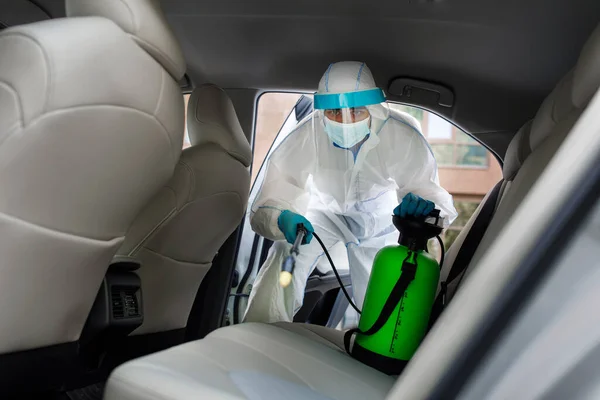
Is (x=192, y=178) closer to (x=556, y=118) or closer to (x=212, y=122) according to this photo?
(x=212, y=122)

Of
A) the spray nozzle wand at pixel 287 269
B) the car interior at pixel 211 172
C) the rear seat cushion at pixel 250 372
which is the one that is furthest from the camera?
the spray nozzle wand at pixel 287 269

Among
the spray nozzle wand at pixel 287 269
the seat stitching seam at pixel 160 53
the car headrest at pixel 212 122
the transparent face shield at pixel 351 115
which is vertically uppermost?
the seat stitching seam at pixel 160 53

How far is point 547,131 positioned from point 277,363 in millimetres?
828

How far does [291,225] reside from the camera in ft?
6.18

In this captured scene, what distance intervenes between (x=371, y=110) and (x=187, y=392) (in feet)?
4.32

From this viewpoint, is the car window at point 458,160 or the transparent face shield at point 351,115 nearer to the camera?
the transparent face shield at point 351,115

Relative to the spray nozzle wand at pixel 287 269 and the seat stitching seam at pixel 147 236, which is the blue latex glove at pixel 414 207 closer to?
the spray nozzle wand at pixel 287 269

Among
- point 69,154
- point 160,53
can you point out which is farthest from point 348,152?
point 69,154

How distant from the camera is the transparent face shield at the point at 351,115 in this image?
6.13 feet

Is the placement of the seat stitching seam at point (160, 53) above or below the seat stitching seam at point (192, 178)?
above

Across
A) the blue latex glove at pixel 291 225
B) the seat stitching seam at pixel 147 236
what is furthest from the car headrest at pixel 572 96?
the seat stitching seam at pixel 147 236

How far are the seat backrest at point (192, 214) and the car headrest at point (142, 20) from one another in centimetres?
49

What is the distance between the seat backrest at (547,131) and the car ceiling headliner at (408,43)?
23cm

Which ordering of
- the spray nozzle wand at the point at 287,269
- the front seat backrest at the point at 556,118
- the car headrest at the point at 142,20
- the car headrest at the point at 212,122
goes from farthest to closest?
the spray nozzle wand at the point at 287,269 → the car headrest at the point at 212,122 → the car headrest at the point at 142,20 → the front seat backrest at the point at 556,118
